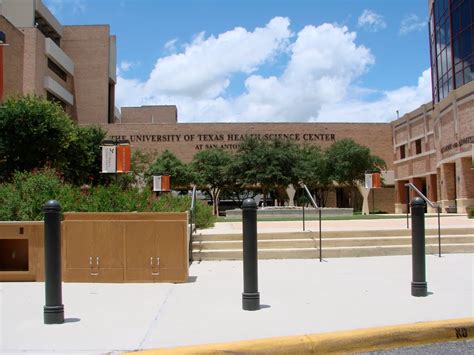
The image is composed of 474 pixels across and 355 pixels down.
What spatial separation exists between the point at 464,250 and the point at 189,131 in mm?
52671

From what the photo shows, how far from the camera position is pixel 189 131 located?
6394 cm

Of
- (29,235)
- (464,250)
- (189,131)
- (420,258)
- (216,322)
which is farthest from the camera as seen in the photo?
(189,131)

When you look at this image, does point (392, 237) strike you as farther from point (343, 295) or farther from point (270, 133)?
point (270, 133)

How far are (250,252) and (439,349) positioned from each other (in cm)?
248

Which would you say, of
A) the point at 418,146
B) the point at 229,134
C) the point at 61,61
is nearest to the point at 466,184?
the point at 418,146

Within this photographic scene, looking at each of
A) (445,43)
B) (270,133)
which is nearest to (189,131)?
(270,133)

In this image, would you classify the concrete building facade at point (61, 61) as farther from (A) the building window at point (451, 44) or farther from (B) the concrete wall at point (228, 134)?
(A) the building window at point (451, 44)

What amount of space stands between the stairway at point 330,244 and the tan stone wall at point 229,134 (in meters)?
Result: 49.7

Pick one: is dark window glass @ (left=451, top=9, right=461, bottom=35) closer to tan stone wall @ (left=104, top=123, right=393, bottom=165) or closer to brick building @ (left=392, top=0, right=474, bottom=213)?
brick building @ (left=392, top=0, right=474, bottom=213)

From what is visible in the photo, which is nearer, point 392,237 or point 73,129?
point 392,237

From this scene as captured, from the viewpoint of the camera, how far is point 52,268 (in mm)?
6336

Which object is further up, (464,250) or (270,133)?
(270,133)

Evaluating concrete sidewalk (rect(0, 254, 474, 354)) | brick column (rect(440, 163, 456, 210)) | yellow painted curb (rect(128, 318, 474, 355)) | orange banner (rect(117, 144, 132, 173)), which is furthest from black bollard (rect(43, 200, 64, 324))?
brick column (rect(440, 163, 456, 210))

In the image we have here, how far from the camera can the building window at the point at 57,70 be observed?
66438 millimetres
